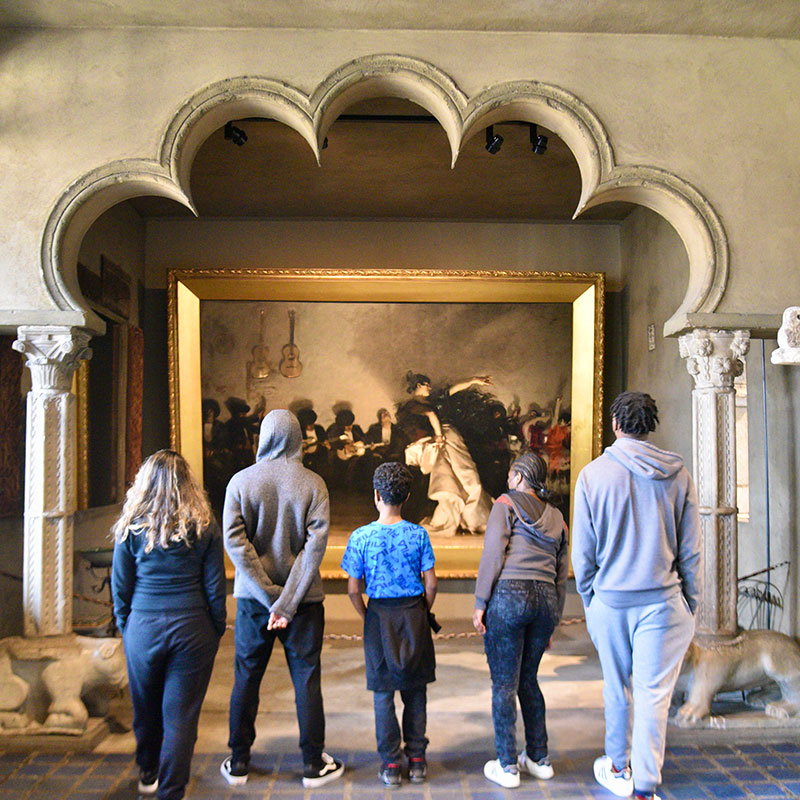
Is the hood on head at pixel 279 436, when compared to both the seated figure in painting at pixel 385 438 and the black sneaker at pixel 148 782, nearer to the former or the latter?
the black sneaker at pixel 148 782

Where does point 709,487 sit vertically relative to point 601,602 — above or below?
above

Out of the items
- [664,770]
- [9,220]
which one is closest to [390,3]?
[9,220]

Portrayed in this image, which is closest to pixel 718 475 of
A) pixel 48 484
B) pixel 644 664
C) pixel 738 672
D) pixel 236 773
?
pixel 738 672

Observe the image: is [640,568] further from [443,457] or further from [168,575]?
[443,457]

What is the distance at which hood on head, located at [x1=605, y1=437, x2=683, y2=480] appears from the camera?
3.36m

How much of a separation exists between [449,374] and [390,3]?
368cm

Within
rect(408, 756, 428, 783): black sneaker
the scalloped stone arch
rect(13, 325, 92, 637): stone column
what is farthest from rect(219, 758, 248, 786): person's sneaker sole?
the scalloped stone arch

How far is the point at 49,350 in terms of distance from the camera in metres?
4.44

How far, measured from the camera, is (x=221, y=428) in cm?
731

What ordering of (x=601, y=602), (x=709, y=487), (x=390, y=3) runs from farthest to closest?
(x=709, y=487) < (x=390, y=3) < (x=601, y=602)

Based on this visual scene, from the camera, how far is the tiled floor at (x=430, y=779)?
11.9ft

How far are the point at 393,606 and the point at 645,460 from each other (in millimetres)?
1266

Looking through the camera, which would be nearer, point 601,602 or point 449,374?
point 601,602

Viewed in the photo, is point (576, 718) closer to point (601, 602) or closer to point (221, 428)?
point (601, 602)
